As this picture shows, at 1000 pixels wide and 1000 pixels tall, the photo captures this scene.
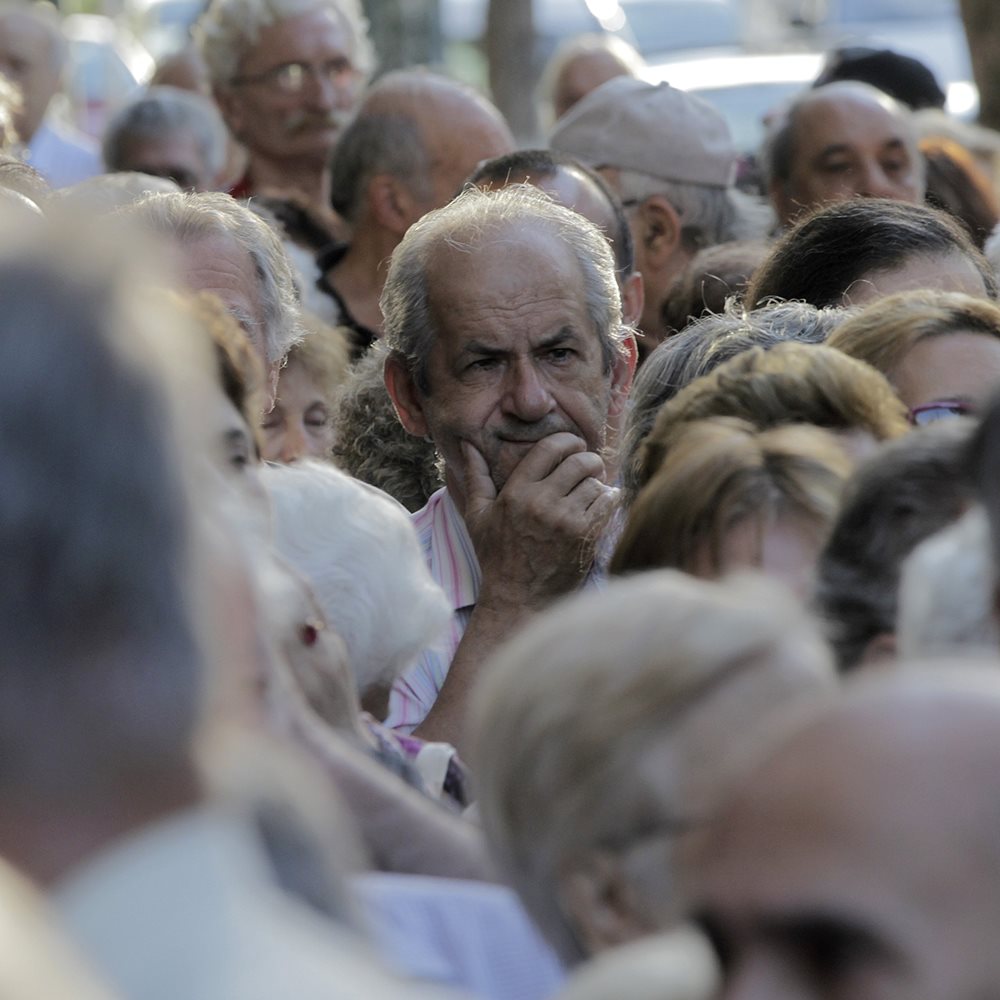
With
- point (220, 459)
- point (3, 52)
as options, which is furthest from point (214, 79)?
point (220, 459)

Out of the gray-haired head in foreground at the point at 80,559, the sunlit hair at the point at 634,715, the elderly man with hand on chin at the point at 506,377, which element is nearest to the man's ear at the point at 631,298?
the elderly man with hand on chin at the point at 506,377

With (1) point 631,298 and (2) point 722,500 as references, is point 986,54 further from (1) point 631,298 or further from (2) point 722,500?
(2) point 722,500

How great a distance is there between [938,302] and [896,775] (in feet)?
7.78

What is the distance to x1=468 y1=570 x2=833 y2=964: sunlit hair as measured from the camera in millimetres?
1841

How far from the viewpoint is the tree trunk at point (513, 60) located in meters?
15.9

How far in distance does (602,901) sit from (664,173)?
4.87 m

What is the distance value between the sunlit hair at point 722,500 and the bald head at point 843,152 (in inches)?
156

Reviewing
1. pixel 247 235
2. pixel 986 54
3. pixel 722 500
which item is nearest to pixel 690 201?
pixel 247 235

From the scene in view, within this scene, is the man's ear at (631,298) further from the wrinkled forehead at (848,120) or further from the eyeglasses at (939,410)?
the eyeglasses at (939,410)

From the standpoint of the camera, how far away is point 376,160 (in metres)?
6.52

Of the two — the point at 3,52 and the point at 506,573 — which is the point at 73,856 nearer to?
the point at 506,573

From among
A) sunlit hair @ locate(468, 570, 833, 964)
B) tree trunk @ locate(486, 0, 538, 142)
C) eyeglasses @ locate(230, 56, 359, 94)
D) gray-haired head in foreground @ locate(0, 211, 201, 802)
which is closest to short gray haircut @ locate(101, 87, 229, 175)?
eyeglasses @ locate(230, 56, 359, 94)

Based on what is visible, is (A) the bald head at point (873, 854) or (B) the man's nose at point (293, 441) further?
(B) the man's nose at point (293, 441)

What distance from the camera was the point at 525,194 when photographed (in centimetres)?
456
